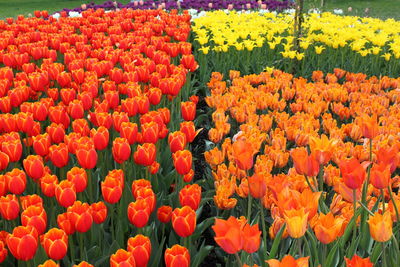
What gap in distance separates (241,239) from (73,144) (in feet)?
4.59

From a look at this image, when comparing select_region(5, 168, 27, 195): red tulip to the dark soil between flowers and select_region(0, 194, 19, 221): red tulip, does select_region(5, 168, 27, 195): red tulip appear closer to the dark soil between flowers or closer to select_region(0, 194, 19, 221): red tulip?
select_region(0, 194, 19, 221): red tulip

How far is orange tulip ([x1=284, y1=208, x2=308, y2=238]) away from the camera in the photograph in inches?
59.6

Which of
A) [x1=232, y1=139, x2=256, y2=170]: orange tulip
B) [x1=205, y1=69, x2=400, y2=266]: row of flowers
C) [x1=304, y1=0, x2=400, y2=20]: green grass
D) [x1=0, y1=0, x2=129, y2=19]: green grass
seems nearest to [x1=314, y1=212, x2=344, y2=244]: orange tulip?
[x1=205, y1=69, x2=400, y2=266]: row of flowers

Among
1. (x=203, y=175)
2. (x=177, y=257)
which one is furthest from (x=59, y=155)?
(x=203, y=175)

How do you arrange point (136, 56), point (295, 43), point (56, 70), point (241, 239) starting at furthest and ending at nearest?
point (295, 43) < point (136, 56) < point (56, 70) < point (241, 239)

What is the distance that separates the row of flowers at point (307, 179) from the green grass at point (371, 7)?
13.2m

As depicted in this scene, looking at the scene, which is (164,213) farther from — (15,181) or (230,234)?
(230,234)

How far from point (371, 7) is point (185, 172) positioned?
19.9 meters

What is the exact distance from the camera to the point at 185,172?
2.46m

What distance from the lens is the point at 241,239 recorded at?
1499 mm

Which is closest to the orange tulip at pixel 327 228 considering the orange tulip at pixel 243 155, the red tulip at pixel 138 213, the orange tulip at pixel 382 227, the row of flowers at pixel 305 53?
the orange tulip at pixel 382 227

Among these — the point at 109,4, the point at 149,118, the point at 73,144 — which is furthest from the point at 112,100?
the point at 109,4

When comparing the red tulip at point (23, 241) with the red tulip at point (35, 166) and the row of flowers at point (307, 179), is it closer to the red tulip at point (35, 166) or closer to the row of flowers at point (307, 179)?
the red tulip at point (35, 166)

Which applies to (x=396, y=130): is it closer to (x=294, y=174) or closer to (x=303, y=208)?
(x=294, y=174)
